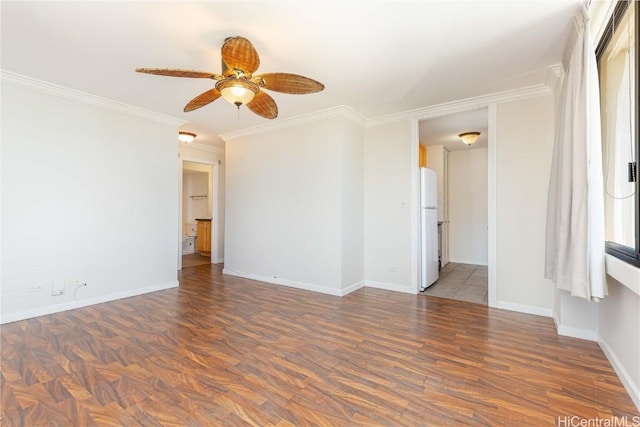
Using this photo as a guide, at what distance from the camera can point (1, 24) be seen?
219 cm

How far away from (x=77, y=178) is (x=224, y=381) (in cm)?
309

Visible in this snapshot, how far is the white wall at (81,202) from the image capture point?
3.05 metres

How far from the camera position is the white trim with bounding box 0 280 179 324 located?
119 inches

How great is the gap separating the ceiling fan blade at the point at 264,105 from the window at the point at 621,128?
97.6 inches

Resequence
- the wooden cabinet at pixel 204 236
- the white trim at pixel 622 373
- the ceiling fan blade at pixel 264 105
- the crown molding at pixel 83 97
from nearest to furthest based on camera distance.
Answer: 1. the white trim at pixel 622 373
2. the ceiling fan blade at pixel 264 105
3. the crown molding at pixel 83 97
4. the wooden cabinet at pixel 204 236

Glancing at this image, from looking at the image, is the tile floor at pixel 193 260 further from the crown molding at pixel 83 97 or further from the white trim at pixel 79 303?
the crown molding at pixel 83 97

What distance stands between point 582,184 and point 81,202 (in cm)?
485

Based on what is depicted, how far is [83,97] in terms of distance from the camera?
3.50 metres

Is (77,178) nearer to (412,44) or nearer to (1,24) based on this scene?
(1,24)

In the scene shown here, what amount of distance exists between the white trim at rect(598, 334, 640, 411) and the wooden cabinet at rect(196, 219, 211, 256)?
23.1 feet

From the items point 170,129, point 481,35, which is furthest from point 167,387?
point 170,129

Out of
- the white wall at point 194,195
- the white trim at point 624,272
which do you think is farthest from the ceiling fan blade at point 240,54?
the white wall at point 194,195

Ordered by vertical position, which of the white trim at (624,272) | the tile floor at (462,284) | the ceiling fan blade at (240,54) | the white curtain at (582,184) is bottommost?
the tile floor at (462,284)

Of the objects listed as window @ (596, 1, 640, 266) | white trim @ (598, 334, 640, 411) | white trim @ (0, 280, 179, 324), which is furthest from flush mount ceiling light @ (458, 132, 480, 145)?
white trim @ (0, 280, 179, 324)
